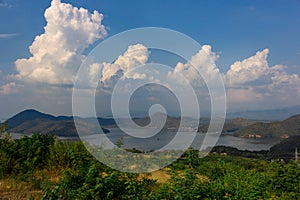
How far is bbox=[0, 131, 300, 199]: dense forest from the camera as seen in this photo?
4.95 metres

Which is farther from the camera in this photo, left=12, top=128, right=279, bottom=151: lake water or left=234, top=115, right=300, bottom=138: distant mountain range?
left=234, top=115, right=300, bottom=138: distant mountain range

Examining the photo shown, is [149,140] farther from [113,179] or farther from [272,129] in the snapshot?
[272,129]

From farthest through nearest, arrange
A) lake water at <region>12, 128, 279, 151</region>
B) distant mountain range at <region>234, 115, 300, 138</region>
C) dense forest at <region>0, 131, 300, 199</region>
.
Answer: distant mountain range at <region>234, 115, 300, 138</region>, lake water at <region>12, 128, 279, 151</region>, dense forest at <region>0, 131, 300, 199</region>

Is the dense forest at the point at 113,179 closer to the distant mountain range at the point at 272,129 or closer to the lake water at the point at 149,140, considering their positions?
the lake water at the point at 149,140

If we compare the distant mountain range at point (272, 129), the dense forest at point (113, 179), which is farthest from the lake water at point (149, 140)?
the distant mountain range at point (272, 129)

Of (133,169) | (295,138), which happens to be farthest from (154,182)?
(295,138)

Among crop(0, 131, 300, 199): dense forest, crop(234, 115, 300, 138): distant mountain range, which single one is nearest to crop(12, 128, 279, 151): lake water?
crop(0, 131, 300, 199): dense forest

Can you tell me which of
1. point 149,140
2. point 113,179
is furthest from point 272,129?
point 113,179

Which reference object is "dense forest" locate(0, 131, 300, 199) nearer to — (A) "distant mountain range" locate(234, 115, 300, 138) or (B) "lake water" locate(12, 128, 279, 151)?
(B) "lake water" locate(12, 128, 279, 151)

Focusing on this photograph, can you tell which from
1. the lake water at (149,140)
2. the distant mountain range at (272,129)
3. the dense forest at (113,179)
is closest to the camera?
the dense forest at (113,179)

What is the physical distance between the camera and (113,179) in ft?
16.9

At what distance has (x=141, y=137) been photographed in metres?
5.98

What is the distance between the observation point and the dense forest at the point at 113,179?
4945 millimetres

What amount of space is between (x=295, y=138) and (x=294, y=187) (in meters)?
26.3
